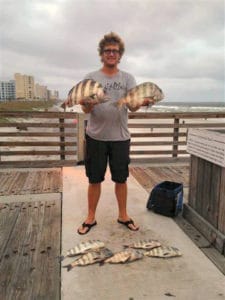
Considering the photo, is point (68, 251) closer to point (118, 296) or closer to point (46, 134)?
point (118, 296)

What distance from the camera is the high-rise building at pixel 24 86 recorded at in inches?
5787

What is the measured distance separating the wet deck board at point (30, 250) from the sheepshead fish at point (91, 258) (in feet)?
0.47

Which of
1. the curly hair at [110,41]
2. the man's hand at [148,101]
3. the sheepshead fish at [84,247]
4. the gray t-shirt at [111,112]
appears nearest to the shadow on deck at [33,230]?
the sheepshead fish at [84,247]

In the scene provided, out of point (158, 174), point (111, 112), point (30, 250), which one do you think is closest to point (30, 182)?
point (158, 174)

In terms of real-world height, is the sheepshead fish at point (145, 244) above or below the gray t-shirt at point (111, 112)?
below

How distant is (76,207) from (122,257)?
4.76ft

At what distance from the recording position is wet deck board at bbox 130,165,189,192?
210 inches

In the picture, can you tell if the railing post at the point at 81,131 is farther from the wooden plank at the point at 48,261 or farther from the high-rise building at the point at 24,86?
the high-rise building at the point at 24,86

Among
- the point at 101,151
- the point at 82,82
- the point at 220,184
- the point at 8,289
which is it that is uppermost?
the point at 82,82

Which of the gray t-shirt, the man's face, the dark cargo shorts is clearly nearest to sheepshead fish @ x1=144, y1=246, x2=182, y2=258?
the dark cargo shorts

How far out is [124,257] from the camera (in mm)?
2711

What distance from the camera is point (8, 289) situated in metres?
2.31

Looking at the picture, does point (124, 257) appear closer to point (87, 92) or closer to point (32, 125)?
point (87, 92)

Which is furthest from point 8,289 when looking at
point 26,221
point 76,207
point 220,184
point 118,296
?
point 220,184
